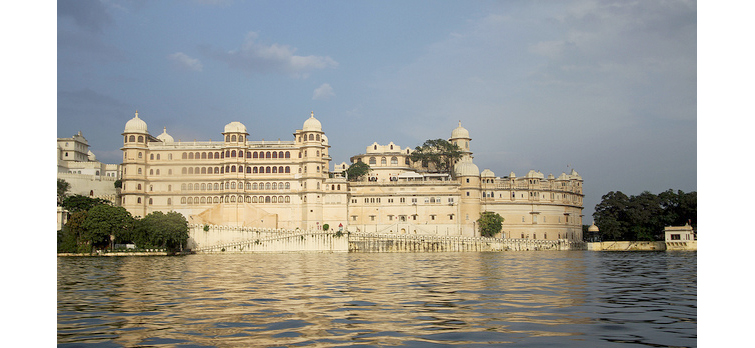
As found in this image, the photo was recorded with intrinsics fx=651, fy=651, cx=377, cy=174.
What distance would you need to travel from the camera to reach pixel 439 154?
70750mm

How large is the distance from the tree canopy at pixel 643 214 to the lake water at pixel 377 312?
3869 centimetres

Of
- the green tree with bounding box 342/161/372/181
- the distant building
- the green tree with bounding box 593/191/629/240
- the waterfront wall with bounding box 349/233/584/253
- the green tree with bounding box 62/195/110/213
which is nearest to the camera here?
the green tree with bounding box 62/195/110/213

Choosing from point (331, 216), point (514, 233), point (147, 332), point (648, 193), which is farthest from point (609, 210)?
point (147, 332)

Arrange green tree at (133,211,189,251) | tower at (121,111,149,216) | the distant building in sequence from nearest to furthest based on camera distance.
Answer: green tree at (133,211,189,251) < tower at (121,111,149,216) < the distant building

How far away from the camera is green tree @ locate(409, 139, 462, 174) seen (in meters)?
70.9

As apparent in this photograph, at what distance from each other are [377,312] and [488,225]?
51.8 metres

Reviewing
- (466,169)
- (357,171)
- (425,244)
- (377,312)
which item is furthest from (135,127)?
(377,312)

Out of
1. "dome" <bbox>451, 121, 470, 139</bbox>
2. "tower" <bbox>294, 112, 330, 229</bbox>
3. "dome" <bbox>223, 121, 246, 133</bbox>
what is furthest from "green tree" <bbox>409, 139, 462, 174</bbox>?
"dome" <bbox>223, 121, 246, 133</bbox>

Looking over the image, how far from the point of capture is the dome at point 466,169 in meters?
65.1

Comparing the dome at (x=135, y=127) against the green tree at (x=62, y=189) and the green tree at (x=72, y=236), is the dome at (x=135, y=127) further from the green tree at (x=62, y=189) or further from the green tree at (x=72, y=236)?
the green tree at (x=72, y=236)

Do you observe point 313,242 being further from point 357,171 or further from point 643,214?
point 643,214

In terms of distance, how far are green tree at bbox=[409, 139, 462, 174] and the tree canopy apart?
16910 mm

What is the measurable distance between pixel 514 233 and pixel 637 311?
184 ft

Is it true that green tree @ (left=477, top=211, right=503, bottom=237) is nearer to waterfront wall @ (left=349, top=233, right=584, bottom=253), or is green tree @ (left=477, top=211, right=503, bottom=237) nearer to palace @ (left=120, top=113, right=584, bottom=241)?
palace @ (left=120, top=113, right=584, bottom=241)
